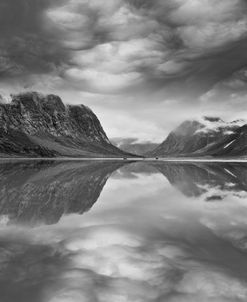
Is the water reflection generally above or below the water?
above

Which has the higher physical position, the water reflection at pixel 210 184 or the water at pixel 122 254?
the water reflection at pixel 210 184

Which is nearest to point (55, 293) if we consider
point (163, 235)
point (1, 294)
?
point (1, 294)

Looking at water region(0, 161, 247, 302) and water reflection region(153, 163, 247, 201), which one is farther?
water reflection region(153, 163, 247, 201)

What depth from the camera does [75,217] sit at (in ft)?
73.7

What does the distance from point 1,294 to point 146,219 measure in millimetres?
13137

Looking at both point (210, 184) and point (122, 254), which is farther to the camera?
point (210, 184)

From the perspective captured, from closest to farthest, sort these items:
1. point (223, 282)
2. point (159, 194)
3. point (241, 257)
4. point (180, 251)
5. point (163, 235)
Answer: point (223, 282)
point (241, 257)
point (180, 251)
point (163, 235)
point (159, 194)

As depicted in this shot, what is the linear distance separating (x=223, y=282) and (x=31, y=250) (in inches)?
282

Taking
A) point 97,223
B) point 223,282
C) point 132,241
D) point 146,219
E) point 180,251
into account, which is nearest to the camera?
point 223,282

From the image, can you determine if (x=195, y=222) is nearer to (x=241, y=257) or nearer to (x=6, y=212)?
(x=241, y=257)

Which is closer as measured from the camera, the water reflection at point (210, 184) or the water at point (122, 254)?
the water at point (122, 254)

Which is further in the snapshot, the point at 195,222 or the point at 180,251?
the point at 195,222

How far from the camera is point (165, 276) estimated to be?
1130 centimetres

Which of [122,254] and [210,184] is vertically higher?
[210,184]
